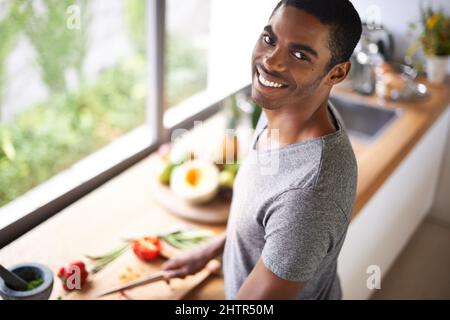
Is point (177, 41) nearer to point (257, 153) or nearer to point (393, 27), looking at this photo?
point (393, 27)

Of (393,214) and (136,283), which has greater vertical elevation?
(136,283)

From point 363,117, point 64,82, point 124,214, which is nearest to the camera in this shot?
point 124,214

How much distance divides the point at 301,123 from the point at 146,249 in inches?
19.7

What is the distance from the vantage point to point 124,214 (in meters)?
1.15

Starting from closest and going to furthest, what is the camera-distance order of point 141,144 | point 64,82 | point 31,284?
point 31,284 → point 141,144 → point 64,82

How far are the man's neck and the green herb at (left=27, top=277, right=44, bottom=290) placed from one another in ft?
1.49

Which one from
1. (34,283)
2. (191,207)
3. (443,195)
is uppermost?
(34,283)

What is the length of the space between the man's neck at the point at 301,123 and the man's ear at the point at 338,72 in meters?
0.04

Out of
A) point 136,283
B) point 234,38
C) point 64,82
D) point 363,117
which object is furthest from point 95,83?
point 234,38

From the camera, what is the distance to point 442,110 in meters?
1.50

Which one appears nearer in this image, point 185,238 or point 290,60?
point 290,60

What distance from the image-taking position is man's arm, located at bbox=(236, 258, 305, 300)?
0.63 m

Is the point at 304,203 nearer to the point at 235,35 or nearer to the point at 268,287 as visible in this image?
the point at 268,287

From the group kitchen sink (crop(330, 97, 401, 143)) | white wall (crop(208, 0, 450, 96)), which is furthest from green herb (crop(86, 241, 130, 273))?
kitchen sink (crop(330, 97, 401, 143))
